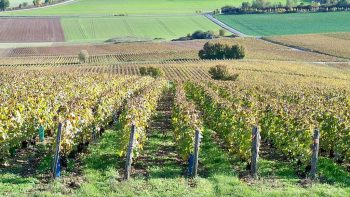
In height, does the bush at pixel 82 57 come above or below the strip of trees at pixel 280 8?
below

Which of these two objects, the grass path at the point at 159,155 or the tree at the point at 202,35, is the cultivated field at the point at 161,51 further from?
the grass path at the point at 159,155

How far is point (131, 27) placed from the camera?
142125 millimetres

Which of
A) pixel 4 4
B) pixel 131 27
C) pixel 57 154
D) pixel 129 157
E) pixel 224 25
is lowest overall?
pixel 224 25

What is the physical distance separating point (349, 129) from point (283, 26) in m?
134

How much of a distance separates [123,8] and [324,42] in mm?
90079

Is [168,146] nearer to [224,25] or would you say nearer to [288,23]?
[224,25]

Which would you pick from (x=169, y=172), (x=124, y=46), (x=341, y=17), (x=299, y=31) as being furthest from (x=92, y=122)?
(x=341, y=17)

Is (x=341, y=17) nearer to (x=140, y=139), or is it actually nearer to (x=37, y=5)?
(x=37, y=5)

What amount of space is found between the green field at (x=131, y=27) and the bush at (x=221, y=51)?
34.2 metres

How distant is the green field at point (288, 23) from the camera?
5482 inches

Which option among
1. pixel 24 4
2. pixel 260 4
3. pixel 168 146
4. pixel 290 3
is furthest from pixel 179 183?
pixel 24 4

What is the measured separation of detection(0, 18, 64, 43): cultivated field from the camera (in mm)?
121875

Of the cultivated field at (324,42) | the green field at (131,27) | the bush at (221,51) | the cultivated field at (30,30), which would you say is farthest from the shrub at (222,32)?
the cultivated field at (30,30)

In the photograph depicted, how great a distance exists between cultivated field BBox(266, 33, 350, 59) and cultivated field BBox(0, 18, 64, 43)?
2353 inches
